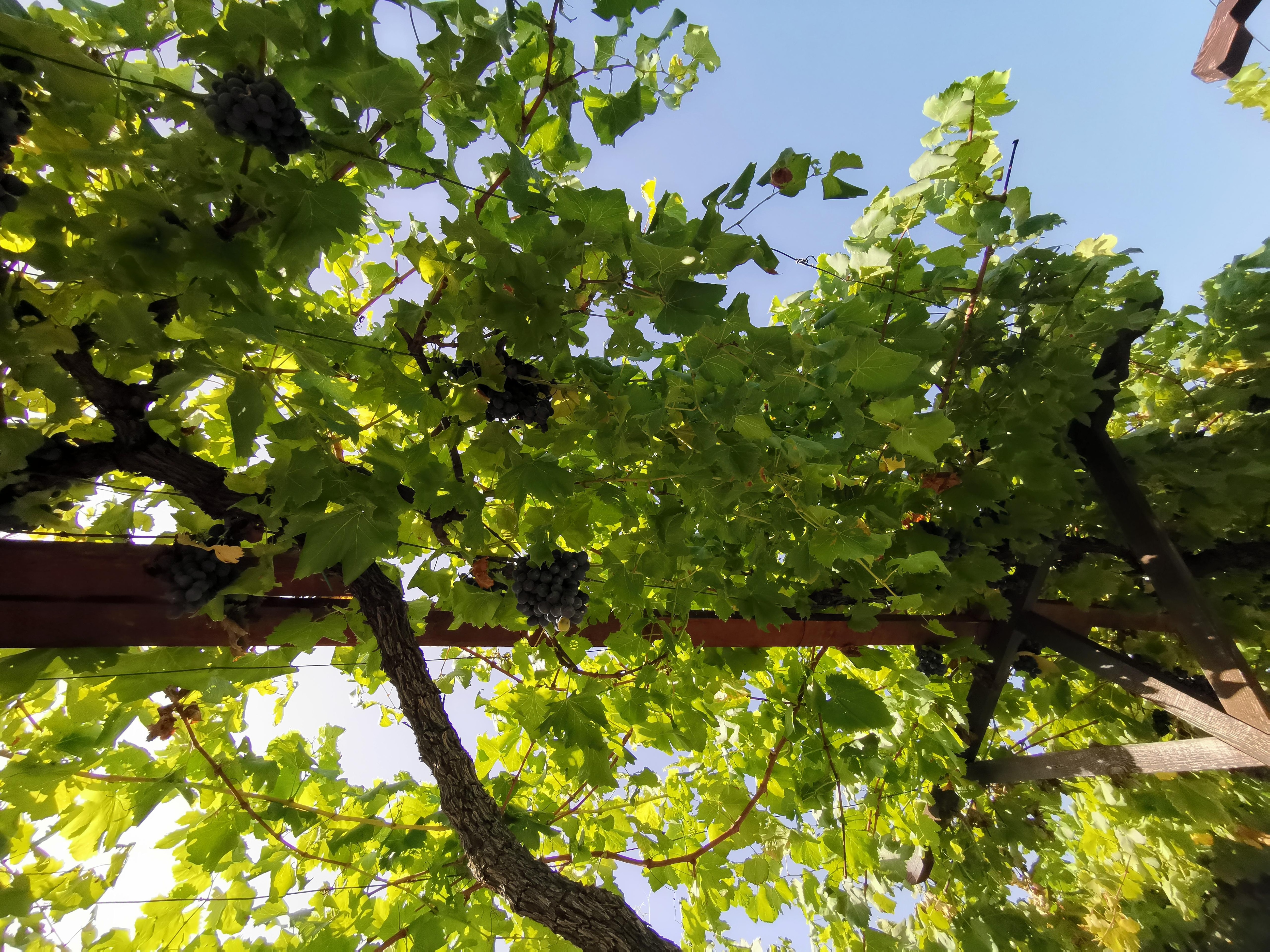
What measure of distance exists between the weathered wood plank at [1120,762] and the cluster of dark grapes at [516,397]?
222 cm

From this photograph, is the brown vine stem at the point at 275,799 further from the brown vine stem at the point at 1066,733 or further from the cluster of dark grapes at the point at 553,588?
the brown vine stem at the point at 1066,733

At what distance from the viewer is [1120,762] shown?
1.95m

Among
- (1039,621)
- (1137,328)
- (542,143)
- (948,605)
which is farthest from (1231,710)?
(542,143)

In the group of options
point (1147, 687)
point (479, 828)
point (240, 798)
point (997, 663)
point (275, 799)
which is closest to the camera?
point (479, 828)

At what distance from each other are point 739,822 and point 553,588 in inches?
46.0

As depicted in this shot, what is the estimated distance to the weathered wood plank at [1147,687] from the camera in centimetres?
164

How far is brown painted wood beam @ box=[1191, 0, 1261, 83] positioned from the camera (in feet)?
6.69

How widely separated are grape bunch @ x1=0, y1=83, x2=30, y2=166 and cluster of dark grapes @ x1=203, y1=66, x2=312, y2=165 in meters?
0.25

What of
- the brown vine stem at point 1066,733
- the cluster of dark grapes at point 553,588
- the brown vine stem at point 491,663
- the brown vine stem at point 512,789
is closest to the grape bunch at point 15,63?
the cluster of dark grapes at point 553,588

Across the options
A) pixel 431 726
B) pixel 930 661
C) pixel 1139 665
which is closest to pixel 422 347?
pixel 431 726

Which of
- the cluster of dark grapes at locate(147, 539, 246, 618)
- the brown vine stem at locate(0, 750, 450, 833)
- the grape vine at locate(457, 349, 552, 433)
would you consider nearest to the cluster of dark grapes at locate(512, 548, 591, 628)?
the grape vine at locate(457, 349, 552, 433)

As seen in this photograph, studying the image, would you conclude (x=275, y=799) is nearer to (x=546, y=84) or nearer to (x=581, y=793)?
(x=581, y=793)

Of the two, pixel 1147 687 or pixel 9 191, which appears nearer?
pixel 9 191

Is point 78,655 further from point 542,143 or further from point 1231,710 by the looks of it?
point 1231,710
